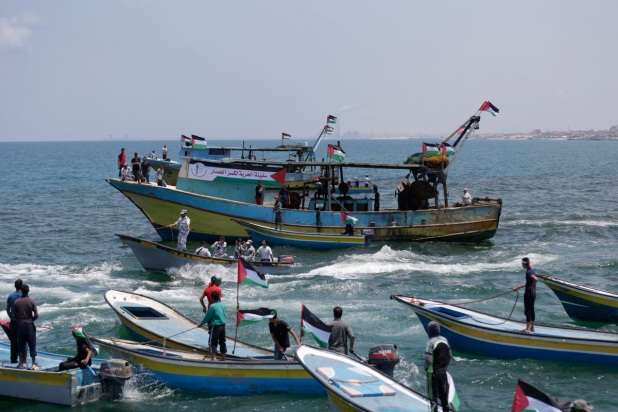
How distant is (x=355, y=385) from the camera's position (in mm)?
13219

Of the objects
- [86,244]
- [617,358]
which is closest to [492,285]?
[617,358]

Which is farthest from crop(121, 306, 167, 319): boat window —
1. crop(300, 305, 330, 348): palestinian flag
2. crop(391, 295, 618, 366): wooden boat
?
crop(391, 295, 618, 366): wooden boat

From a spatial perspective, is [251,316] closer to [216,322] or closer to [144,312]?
[216,322]

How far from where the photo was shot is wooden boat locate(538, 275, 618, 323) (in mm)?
20406

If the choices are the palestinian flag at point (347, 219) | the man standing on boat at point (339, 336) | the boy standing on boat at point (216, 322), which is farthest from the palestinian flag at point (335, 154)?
the man standing on boat at point (339, 336)

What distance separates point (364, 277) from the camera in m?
27.6

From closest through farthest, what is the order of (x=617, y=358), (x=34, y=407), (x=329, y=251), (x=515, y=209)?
(x=34, y=407) < (x=617, y=358) < (x=329, y=251) < (x=515, y=209)

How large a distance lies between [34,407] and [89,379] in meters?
1.17

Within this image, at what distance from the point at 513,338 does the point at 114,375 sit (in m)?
8.99

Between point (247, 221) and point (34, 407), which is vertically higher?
point (247, 221)

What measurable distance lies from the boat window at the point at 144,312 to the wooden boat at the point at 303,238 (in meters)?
13.6

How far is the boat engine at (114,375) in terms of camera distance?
15.2 meters

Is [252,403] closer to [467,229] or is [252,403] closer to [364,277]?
[364,277]


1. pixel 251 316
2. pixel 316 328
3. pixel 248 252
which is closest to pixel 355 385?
pixel 316 328
